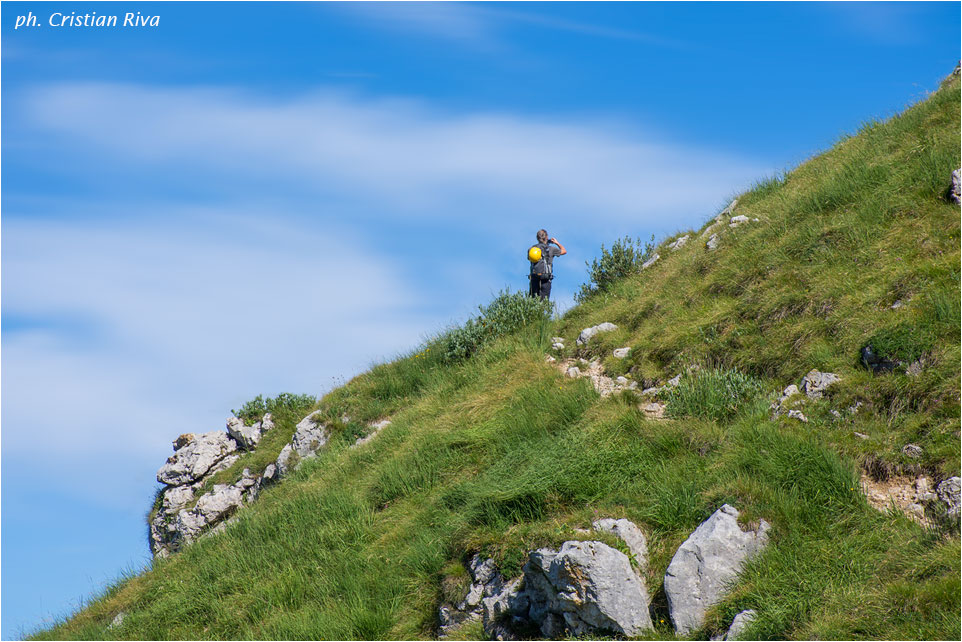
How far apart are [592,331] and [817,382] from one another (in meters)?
5.18

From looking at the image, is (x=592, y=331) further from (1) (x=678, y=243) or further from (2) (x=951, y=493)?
(2) (x=951, y=493)

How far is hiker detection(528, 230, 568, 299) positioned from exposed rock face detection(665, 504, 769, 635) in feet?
35.1

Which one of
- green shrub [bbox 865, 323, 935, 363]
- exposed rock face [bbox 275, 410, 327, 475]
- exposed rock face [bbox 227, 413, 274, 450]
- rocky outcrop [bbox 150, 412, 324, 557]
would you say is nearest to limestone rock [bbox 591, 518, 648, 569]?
green shrub [bbox 865, 323, 935, 363]

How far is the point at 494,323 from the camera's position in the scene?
17.7 meters

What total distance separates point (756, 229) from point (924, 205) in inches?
124

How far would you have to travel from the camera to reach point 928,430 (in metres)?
9.25

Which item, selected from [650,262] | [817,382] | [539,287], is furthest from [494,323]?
[817,382]

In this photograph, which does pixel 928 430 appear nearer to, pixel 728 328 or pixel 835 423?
pixel 835 423

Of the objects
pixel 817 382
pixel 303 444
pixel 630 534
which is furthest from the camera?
pixel 303 444

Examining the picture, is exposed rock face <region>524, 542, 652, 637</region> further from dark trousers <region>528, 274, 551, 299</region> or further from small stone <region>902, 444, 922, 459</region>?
dark trousers <region>528, 274, 551, 299</region>

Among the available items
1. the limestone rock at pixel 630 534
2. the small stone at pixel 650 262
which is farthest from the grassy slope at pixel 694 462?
the small stone at pixel 650 262

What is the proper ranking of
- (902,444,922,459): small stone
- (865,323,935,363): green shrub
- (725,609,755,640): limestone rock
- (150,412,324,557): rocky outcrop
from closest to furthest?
(725,609,755,640): limestone rock < (902,444,922,459): small stone < (865,323,935,363): green shrub < (150,412,324,557): rocky outcrop

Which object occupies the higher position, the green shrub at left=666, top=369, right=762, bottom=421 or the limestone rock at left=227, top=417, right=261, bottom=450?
the limestone rock at left=227, top=417, right=261, bottom=450

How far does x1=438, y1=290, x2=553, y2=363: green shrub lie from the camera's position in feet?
57.6
